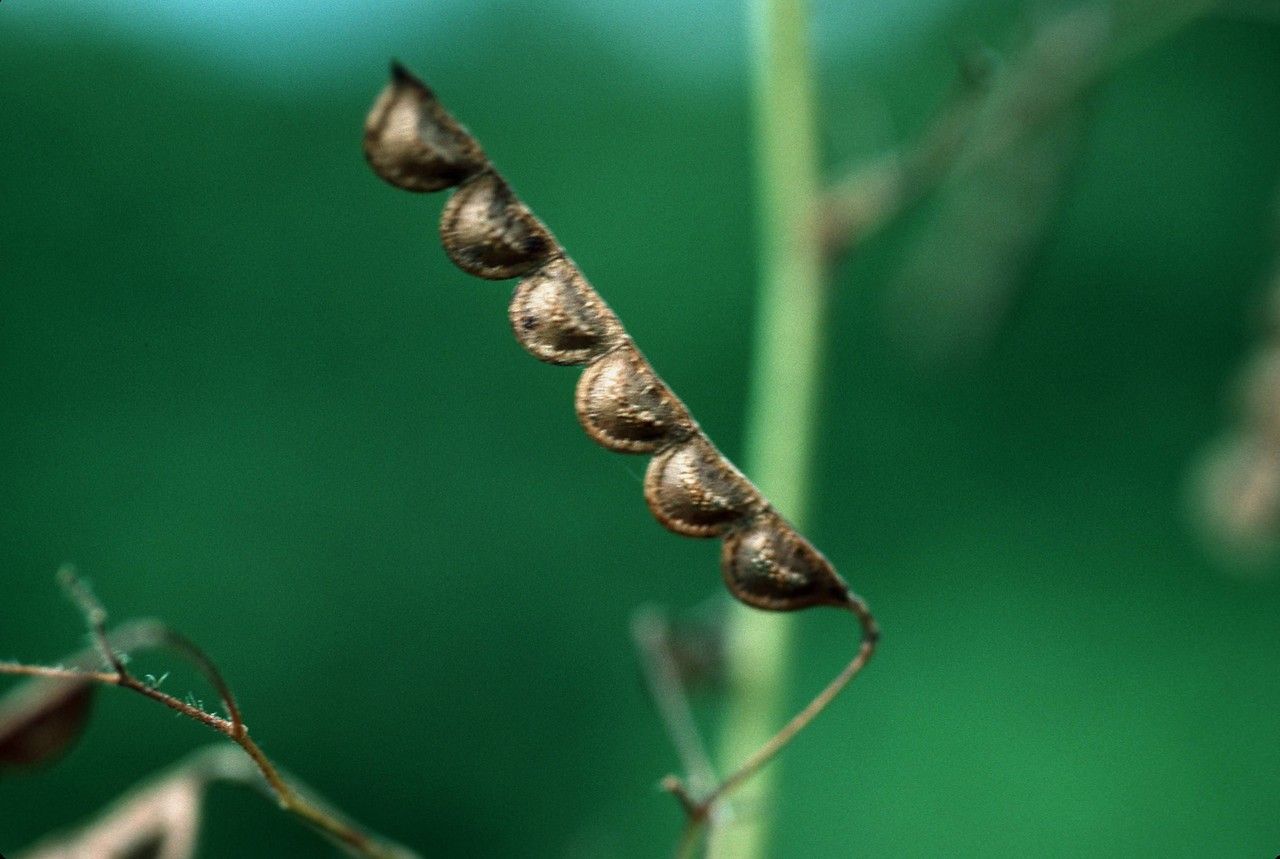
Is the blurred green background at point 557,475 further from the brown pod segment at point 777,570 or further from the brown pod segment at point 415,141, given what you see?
the brown pod segment at point 415,141

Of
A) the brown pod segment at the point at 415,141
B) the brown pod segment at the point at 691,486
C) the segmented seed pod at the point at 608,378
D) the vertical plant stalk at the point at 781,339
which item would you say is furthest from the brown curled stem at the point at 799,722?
the vertical plant stalk at the point at 781,339

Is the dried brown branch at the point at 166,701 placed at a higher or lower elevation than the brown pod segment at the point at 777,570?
higher

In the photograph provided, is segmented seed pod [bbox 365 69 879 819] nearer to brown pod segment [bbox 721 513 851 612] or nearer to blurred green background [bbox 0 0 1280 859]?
brown pod segment [bbox 721 513 851 612]

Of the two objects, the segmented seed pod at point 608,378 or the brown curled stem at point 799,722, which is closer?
the segmented seed pod at point 608,378

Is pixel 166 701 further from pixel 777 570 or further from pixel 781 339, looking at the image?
pixel 781 339

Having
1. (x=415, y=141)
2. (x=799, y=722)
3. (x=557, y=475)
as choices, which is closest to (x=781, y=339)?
(x=799, y=722)

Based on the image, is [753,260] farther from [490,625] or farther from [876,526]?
[490,625]

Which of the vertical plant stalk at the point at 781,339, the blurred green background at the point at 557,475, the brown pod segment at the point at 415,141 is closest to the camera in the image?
the brown pod segment at the point at 415,141

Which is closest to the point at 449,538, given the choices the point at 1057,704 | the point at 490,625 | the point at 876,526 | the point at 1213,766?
the point at 490,625
